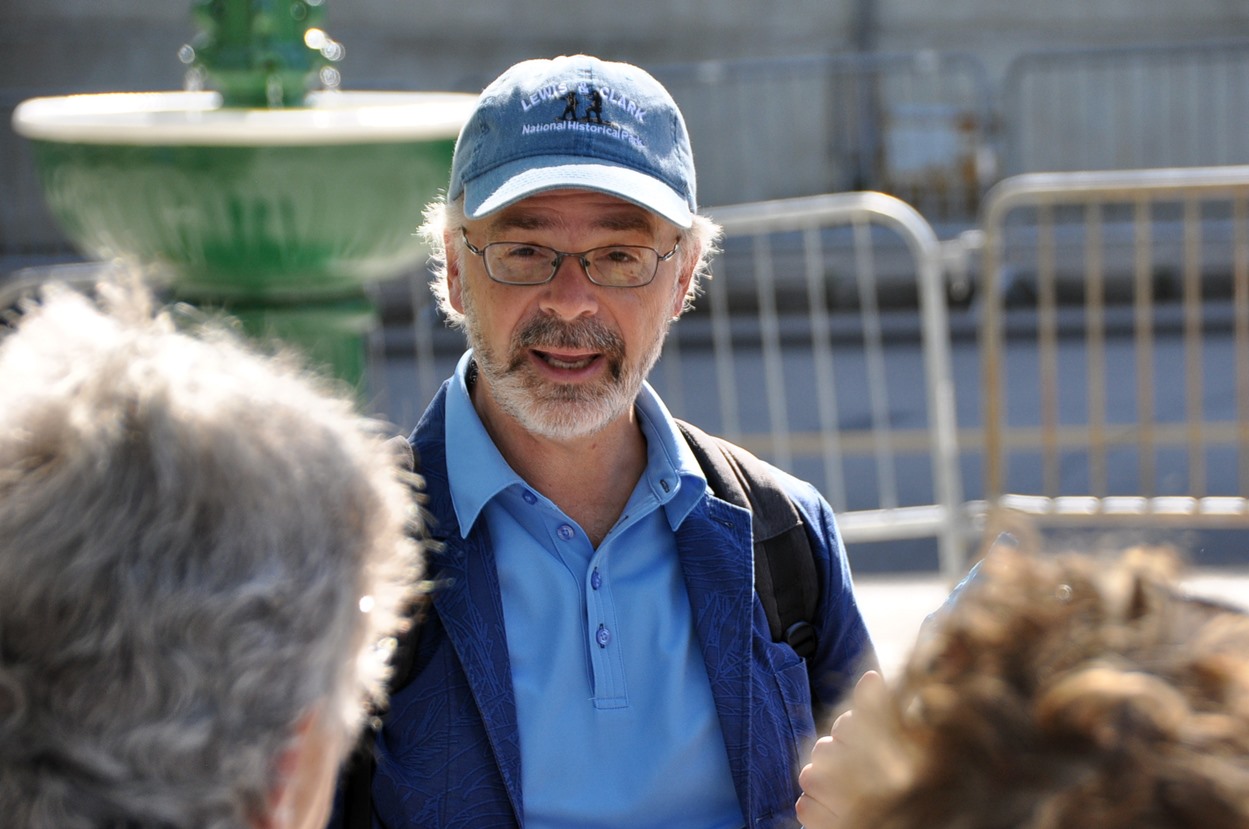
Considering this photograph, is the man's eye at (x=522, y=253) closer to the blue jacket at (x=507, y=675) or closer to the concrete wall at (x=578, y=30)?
the blue jacket at (x=507, y=675)

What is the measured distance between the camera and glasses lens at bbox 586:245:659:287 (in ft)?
7.13

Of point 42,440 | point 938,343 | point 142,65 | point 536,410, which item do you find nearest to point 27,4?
point 142,65

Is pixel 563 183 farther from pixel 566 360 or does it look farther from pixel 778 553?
pixel 778 553

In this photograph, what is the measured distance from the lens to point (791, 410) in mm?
8414

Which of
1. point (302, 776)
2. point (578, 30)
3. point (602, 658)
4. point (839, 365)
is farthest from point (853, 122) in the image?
point (302, 776)

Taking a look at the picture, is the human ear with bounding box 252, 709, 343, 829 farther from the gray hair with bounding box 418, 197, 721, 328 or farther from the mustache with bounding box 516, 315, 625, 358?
the gray hair with bounding box 418, 197, 721, 328

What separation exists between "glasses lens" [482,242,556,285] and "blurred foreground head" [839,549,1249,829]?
1.25 metres

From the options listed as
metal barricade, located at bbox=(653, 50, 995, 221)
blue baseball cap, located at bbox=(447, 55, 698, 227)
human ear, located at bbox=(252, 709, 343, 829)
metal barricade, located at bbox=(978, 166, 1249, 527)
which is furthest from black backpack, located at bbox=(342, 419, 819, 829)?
metal barricade, located at bbox=(653, 50, 995, 221)

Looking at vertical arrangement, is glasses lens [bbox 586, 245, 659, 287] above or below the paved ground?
above

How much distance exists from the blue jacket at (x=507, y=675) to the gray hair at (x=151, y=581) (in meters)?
0.81

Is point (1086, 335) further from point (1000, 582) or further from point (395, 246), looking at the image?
point (1000, 582)

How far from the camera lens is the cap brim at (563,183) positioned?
6.73 feet

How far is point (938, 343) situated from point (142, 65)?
903 cm

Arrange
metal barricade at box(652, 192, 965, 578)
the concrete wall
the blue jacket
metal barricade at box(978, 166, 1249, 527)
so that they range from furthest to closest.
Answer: the concrete wall, metal barricade at box(652, 192, 965, 578), metal barricade at box(978, 166, 1249, 527), the blue jacket
